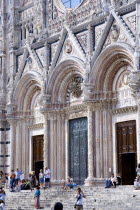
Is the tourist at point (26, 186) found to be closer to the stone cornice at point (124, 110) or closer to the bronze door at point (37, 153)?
the bronze door at point (37, 153)

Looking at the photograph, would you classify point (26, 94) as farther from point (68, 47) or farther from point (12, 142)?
point (68, 47)

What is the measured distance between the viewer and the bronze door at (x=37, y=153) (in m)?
28.7

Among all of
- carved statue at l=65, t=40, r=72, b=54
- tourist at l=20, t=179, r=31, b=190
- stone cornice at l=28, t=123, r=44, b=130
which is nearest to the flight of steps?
tourist at l=20, t=179, r=31, b=190

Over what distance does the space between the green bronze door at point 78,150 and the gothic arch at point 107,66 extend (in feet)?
8.07

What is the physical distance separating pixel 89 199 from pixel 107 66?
731 cm

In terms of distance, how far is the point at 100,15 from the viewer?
24766 mm

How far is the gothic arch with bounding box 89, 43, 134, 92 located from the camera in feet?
77.0

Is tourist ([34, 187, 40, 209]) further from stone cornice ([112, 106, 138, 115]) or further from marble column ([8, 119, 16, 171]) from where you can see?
marble column ([8, 119, 16, 171])

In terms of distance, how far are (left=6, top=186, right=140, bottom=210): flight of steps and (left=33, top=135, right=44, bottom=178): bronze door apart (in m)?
4.60

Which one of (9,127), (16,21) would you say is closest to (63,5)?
(16,21)

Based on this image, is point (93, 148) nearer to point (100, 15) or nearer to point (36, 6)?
point (100, 15)

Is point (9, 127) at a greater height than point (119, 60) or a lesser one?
lesser

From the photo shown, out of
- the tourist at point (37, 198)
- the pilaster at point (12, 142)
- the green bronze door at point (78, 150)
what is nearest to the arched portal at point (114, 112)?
the green bronze door at point (78, 150)

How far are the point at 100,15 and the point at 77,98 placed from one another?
4.58 meters
